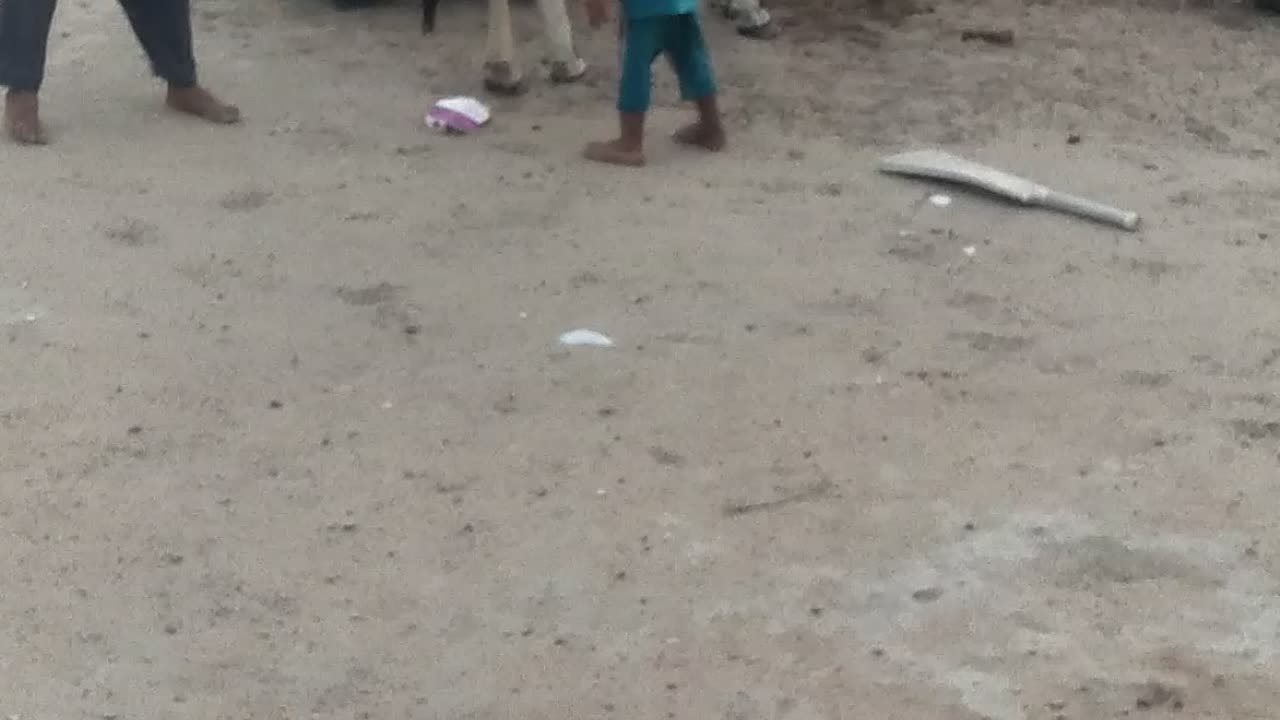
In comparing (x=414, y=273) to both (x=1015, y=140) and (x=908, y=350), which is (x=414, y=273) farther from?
(x=1015, y=140)

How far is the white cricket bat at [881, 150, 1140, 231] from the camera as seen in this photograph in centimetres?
482

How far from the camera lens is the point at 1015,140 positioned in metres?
5.57

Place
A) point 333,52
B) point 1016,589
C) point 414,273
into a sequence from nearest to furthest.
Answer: point 1016,589 → point 414,273 → point 333,52

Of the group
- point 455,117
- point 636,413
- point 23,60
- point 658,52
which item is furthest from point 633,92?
point 23,60

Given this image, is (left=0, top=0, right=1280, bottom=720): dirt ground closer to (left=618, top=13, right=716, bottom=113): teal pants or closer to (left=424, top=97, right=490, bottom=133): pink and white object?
(left=424, top=97, right=490, bottom=133): pink and white object

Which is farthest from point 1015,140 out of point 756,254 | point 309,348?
point 309,348

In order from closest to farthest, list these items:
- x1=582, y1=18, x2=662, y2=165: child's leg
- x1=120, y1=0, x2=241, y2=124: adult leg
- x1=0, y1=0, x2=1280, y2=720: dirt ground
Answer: x1=0, y1=0, x2=1280, y2=720: dirt ground < x1=582, y1=18, x2=662, y2=165: child's leg < x1=120, y1=0, x2=241, y2=124: adult leg

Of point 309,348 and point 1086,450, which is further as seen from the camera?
point 309,348

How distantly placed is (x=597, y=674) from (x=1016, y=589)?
2.79 ft

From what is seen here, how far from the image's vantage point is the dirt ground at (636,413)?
2809 mm

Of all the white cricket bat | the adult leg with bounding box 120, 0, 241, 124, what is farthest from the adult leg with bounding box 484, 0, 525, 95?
the white cricket bat

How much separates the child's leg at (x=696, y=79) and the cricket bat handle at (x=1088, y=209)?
1.16 m

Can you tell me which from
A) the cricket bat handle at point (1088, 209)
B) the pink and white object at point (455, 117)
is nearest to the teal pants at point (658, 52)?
the pink and white object at point (455, 117)

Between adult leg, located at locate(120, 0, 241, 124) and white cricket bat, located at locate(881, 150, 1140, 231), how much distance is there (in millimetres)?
2432
